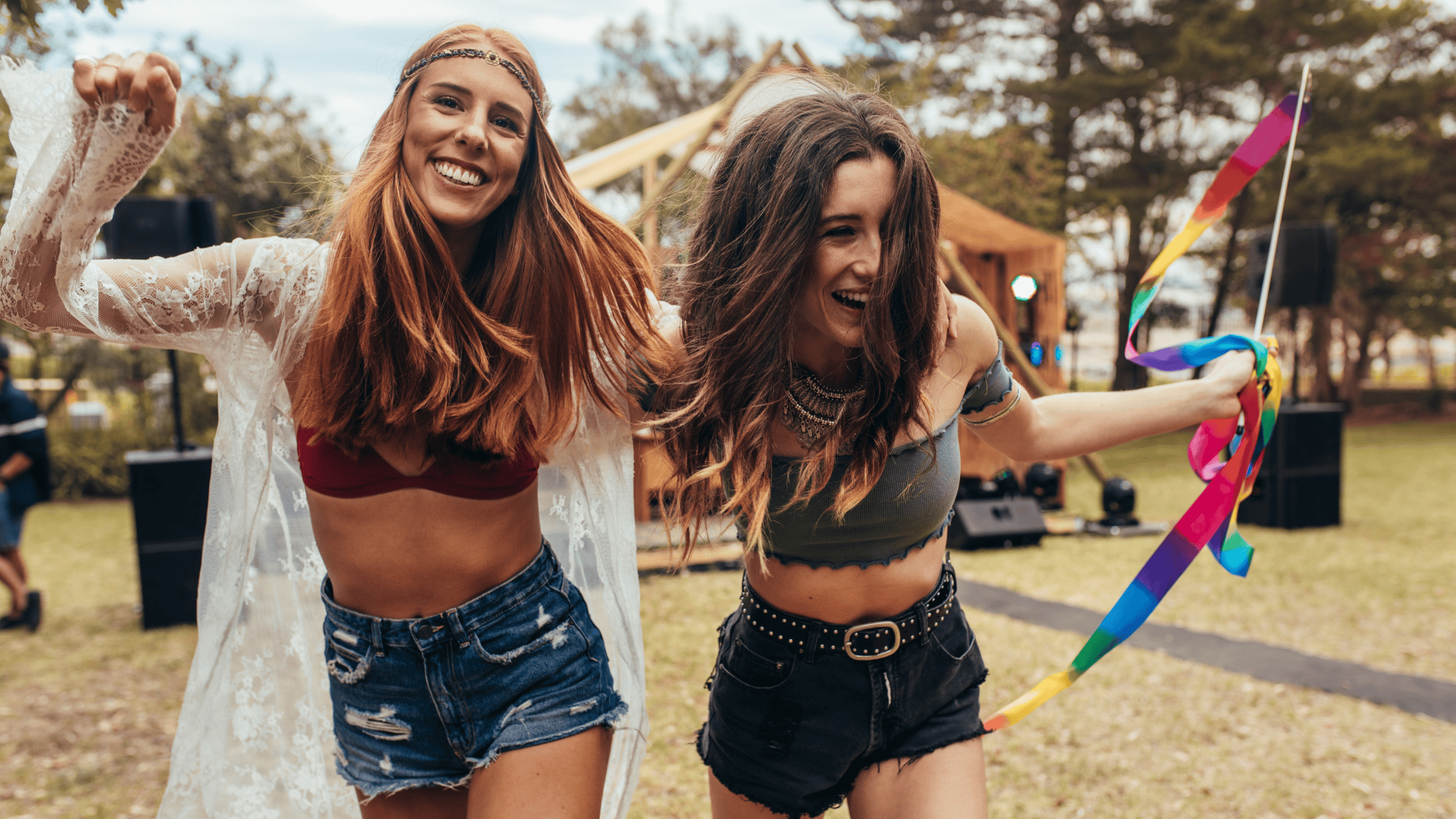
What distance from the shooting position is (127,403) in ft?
46.1

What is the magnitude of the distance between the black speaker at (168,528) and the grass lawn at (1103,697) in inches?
7.9

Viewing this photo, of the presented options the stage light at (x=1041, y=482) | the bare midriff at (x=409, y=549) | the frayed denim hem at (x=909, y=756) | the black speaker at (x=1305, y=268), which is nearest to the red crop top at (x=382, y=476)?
the bare midriff at (x=409, y=549)

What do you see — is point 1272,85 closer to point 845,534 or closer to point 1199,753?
point 1199,753

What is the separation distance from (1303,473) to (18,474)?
34.4 feet

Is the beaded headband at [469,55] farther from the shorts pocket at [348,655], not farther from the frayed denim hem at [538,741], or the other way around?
the frayed denim hem at [538,741]

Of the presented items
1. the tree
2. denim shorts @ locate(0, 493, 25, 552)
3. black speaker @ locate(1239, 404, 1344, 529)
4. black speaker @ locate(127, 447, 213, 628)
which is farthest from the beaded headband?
the tree

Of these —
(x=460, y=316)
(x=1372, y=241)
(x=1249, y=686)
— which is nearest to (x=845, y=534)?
(x=460, y=316)

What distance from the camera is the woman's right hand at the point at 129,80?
4.13 feet

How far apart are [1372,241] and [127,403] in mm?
25046

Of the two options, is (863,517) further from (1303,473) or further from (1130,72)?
(1130,72)

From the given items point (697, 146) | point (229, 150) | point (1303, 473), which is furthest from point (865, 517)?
point (229, 150)

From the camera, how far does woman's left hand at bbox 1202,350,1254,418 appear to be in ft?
6.61

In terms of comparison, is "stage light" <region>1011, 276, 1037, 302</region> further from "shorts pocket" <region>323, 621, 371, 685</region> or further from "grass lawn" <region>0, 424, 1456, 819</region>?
"shorts pocket" <region>323, 621, 371, 685</region>

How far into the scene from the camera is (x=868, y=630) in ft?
5.48
